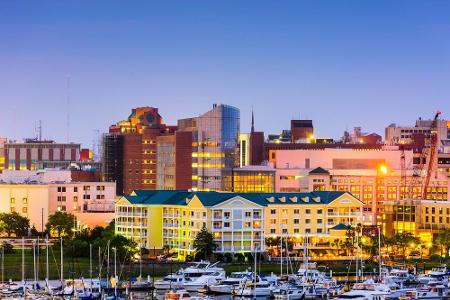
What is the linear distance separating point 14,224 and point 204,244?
2900cm

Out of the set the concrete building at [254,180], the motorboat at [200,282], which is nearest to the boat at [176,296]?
the motorboat at [200,282]

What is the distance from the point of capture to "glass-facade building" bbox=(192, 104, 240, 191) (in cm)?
15075

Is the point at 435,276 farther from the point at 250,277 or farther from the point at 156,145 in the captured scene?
the point at 156,145

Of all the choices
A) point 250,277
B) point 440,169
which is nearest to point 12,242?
point 250,277

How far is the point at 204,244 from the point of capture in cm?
10412

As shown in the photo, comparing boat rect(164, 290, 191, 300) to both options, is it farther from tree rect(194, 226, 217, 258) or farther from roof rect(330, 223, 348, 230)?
roof rect(330, 223, 348, 230)

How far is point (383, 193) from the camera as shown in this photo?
159 metres

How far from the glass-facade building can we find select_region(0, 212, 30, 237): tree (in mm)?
31458

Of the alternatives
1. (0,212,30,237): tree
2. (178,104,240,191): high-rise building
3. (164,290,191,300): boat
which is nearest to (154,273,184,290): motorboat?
(164,290,191,300): boat

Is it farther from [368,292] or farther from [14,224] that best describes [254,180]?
[368,292]

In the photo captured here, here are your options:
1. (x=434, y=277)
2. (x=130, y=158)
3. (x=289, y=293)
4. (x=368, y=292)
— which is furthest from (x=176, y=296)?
(x=130, y=158)

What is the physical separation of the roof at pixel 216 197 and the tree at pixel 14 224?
15.9m

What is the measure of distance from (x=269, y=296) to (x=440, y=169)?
342 ft

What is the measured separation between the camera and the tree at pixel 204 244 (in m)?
104
